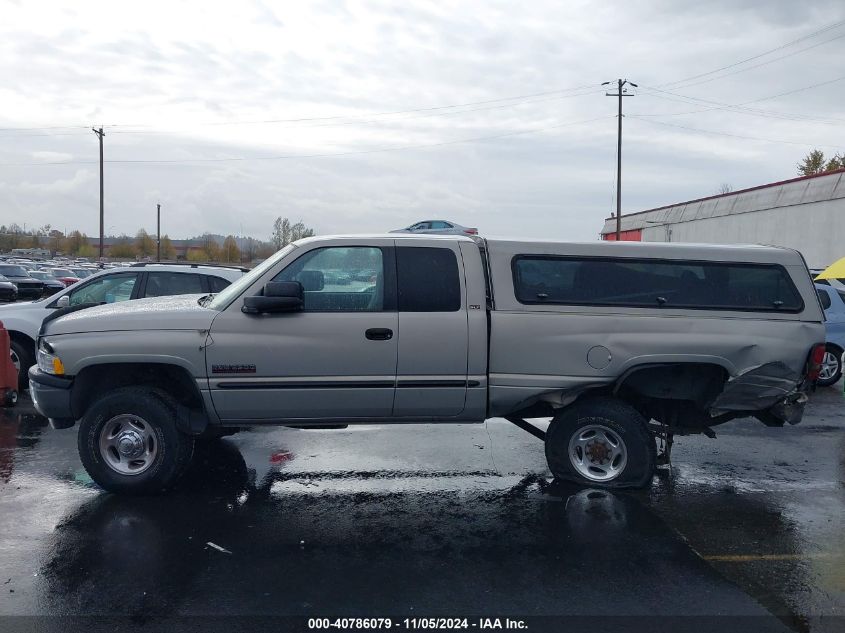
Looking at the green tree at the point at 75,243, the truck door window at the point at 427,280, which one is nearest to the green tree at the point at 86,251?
the green tree at the point at 75,243

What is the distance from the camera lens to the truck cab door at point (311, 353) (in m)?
5.83

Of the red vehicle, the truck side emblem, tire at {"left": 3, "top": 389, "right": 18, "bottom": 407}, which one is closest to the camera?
the truck side emblem

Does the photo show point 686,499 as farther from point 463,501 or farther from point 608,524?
point 463,501

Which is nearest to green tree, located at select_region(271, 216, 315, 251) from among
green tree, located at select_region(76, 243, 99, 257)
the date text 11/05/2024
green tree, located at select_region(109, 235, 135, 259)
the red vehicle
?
the red vehicle

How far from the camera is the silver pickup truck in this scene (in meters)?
5.85

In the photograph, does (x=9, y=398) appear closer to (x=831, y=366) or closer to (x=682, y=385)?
(x=682, y=385)

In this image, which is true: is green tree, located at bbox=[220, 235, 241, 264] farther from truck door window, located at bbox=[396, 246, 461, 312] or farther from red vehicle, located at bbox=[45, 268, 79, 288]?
truck door window, located at bbox=[396, 246, 461, 312]

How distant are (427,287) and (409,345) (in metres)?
0.48

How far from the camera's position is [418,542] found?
5.11 meters

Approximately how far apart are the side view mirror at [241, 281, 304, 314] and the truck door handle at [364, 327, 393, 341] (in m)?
0.57

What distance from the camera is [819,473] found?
22.8 ft

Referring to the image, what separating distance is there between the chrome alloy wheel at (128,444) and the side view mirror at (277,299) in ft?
4.09

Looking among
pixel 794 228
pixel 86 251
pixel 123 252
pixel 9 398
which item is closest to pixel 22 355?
pixel 9 398

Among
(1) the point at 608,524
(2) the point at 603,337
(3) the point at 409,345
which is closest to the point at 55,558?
(3) the point at 409,345
